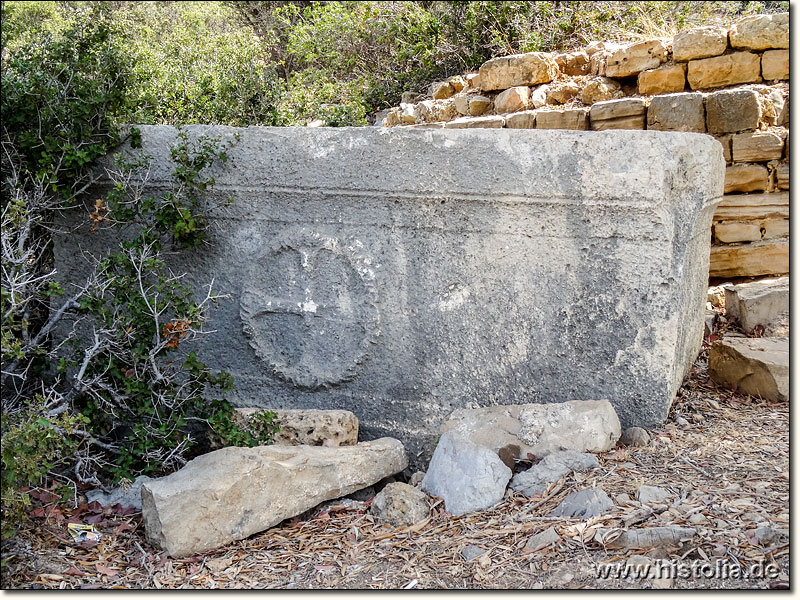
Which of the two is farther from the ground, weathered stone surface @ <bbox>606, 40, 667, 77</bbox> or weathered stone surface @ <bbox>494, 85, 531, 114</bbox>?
weathered stone surface @ <bbox>606, 40, 667, 77</bbox>

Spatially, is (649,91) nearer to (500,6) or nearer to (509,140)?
(500,6)

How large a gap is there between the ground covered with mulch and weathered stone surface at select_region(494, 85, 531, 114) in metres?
3.63

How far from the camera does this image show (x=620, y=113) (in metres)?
5.20

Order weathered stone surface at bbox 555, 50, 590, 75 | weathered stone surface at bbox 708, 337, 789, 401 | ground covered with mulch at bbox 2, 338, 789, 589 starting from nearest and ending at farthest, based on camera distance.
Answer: ground covered with mulch at bbox 2, 338, 789, 589 < weathered stone surface at bbox 708, 337, 789, 401 < weathered stone surface at bbox 555, 50, 590, 75

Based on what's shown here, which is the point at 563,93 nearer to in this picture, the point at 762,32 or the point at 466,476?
the point at 762,32

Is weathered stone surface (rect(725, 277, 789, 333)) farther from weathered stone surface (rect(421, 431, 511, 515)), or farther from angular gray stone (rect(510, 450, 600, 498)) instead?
weathered stone surface (rect(421, 431, 511, 515))

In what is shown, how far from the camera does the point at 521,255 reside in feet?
9.09

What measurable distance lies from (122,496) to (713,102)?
4162mm

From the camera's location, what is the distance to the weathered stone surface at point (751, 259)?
4.80 metres

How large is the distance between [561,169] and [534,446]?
3.16ft

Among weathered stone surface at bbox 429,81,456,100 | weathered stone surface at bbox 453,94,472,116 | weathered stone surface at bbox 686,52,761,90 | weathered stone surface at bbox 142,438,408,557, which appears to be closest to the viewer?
weathered stone surface at bbox 142,438,408,557

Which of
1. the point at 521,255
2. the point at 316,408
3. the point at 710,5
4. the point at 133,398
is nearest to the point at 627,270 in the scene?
the point at 521,255

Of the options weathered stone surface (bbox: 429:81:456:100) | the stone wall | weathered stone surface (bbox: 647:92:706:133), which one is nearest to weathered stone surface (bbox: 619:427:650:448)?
the stone wall

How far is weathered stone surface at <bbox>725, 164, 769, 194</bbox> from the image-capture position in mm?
4836
